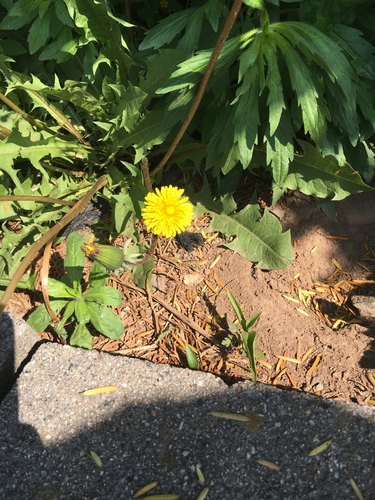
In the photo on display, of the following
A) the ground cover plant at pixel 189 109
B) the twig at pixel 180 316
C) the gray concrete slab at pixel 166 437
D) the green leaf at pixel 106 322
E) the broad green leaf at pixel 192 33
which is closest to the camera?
the gray concrete slab at pixel 166 437

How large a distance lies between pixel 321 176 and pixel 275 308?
2.58 feet

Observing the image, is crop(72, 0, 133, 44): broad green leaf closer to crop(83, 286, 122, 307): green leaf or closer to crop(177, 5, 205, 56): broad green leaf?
crop(177, 5, 205, 56): broad green leaf

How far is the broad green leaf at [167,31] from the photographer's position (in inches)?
75.0

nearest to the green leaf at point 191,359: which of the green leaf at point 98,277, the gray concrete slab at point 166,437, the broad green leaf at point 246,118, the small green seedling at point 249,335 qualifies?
the gray concrete slab at point 166,437

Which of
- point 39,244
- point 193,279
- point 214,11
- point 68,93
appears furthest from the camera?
point 193,279

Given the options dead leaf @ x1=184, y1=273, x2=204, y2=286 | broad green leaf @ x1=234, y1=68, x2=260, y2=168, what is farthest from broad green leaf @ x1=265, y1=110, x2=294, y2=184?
dead leaf @ x1=184, y1=273, x2=204, y2=286

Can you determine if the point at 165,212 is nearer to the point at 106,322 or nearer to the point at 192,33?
the point at 106,322

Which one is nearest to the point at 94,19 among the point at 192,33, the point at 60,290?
the point at 192,33

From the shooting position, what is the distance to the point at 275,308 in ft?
7.13

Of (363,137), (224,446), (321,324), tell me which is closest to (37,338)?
(224,446)

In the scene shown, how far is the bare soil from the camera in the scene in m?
1.99

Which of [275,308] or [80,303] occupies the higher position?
[80,303]

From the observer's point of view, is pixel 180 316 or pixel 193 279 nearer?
pixel 180 316

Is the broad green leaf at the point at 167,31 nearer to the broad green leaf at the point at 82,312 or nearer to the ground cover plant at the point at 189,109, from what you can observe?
the ground cover plant at the point at 189,109
